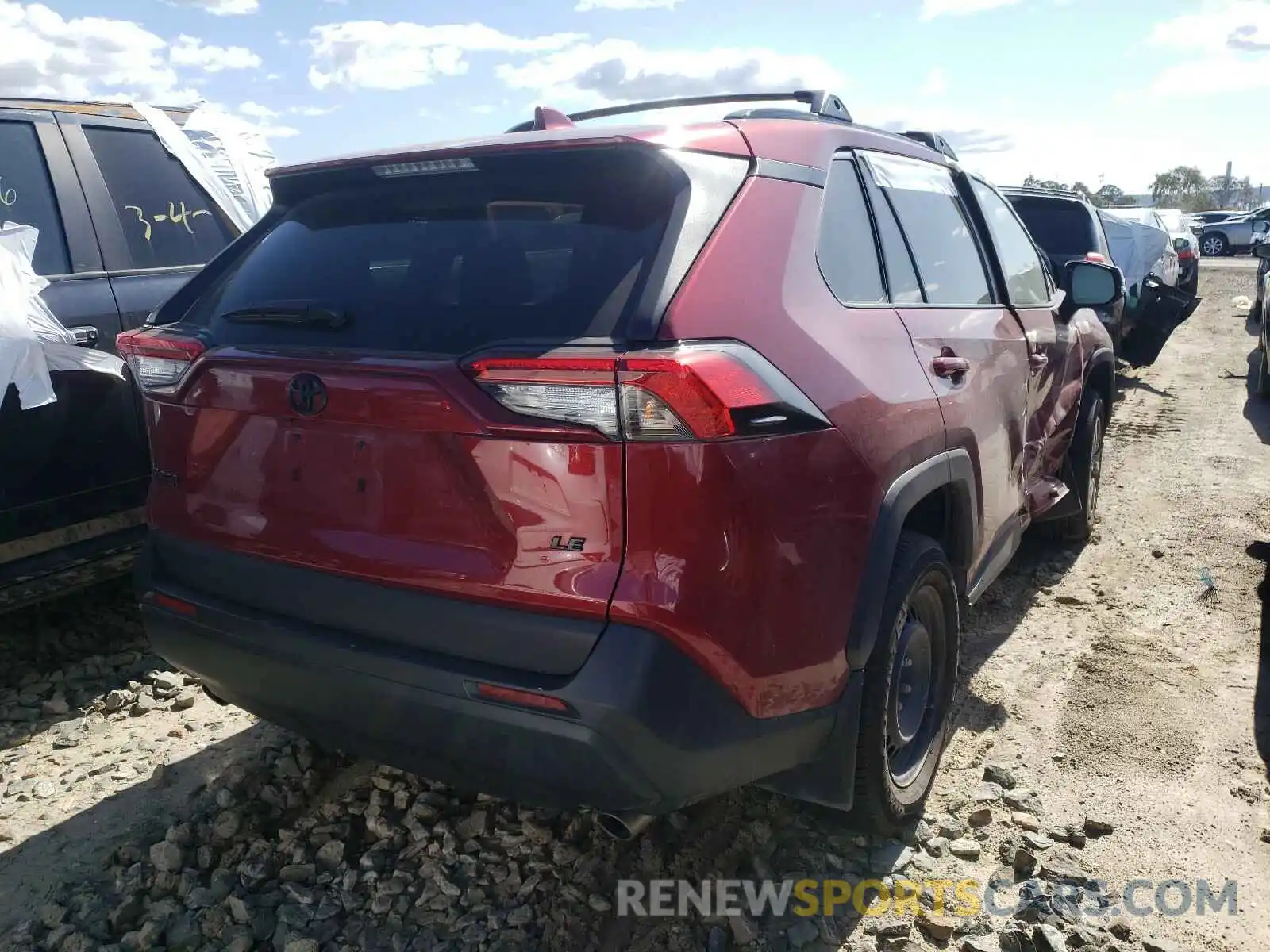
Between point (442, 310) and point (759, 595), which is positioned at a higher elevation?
point (442, 310)

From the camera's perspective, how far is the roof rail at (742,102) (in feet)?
9.92

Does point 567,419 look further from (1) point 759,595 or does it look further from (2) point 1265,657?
(2) point 1265,657

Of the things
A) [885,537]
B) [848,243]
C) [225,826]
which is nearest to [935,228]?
[848,243]

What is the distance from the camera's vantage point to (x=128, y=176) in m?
4.09

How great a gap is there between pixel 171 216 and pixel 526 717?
332cm

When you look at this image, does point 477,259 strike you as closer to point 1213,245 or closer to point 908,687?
point 908,687

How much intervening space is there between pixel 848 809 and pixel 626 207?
5.35 ft

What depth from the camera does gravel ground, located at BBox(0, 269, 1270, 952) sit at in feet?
7.97

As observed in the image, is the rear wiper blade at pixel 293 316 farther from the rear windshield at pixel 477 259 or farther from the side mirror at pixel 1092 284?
the side mirror at pixel 1092 284

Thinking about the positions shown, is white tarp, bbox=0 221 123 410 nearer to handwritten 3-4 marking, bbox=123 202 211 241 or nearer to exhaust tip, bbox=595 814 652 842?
handwritten 3-4 marking, bbox=123 202 211 241

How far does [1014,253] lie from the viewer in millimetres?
3980

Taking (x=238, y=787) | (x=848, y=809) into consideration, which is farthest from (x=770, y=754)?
(x=238, y=787)

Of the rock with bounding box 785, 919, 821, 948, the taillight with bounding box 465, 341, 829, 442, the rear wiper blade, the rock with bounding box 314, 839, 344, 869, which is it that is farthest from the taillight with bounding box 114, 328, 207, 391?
the rock with bounding box 785, 919, 821, 948

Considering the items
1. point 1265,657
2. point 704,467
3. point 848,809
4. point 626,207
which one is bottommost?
point 1265,657
